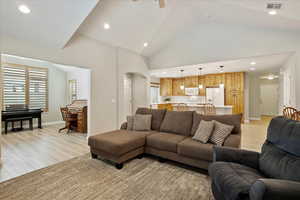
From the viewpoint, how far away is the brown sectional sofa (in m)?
2.54

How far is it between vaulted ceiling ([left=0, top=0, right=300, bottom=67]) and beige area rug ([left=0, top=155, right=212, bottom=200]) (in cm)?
279

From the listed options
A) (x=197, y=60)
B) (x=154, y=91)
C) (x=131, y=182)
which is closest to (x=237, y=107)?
(x=197, y=60)

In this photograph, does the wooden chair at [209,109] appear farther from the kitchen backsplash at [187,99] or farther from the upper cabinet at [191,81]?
the upper cabinet at [191,81]

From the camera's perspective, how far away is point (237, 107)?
24.6ft

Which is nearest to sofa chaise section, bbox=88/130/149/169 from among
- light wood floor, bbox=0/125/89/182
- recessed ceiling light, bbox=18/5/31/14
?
light wood floor, bbox=0/125/89/182

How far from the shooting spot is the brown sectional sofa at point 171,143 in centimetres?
254

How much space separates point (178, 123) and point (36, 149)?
3.51m

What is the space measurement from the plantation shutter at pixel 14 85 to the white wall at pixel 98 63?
3.41m

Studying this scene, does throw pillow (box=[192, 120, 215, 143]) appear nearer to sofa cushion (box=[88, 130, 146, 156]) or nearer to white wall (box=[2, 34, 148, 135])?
sofa cushion (box=[88, 130, 146, 156])

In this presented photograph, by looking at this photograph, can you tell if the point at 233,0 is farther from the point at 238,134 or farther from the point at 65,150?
the point at 65,150

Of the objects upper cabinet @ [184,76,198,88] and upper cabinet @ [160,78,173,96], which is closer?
upper cabinet @ [184,76,198,88]

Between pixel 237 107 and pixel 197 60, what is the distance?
3.78m

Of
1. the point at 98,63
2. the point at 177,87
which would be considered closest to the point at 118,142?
the point at 98,63

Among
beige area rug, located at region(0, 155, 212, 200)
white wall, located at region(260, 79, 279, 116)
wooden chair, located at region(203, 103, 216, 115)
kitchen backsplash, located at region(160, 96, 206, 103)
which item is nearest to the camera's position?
beige area rug, located at region(0, 155, 212, 200)
